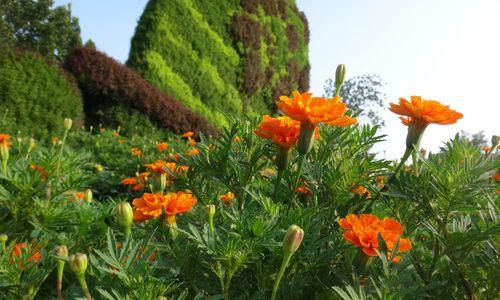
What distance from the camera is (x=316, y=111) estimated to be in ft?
2.99

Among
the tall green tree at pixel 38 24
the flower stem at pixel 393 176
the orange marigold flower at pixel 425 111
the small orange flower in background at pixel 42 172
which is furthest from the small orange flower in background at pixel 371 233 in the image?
the tall green tree at pixel 38 24

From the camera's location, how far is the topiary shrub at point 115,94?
693 centimetres

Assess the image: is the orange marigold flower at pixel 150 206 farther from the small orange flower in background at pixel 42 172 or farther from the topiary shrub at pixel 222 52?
the topiary shrub at pixel 222 52

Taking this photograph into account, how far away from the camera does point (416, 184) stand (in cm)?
93

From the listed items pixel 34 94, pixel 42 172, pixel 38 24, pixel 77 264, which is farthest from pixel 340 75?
pixel 38 24

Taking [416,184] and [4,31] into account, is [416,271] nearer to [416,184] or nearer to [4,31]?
[416,184]

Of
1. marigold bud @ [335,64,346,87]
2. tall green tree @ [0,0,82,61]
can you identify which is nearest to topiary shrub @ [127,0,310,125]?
marigold bud @ [335,64,346,87]

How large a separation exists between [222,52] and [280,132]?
342 inches

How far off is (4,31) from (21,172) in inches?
883

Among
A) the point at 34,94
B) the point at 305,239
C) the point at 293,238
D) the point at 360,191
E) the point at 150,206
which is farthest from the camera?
the point at 34,94

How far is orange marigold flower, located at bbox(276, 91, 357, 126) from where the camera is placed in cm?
91

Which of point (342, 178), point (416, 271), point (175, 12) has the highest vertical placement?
point (175, 12)

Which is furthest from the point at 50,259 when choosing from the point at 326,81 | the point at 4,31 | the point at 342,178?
the point at 4,31

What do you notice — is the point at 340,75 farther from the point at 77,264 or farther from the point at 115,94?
the point at 115,94
